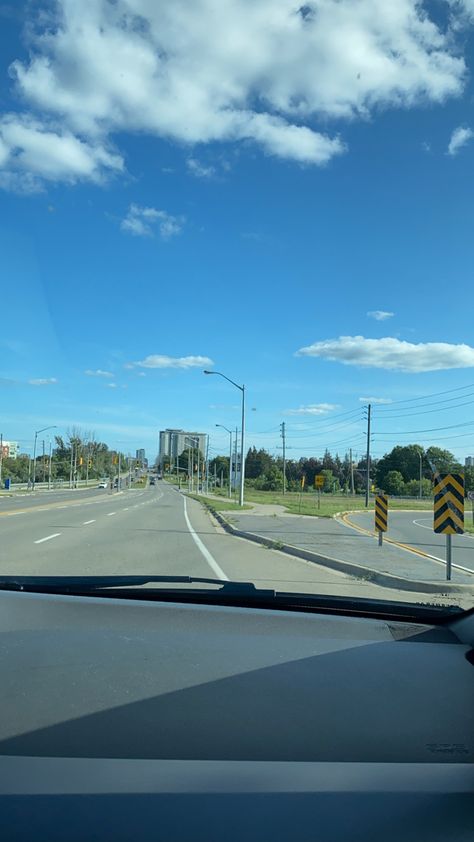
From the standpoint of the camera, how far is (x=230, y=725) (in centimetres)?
260

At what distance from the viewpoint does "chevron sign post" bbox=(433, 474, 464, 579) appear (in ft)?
42.8

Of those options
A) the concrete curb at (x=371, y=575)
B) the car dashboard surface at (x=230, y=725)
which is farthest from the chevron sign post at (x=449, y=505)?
the car dashboard surface at (x=230, y=725)

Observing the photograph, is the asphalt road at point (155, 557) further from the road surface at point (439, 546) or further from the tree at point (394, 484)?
the tree at point (394, 484)

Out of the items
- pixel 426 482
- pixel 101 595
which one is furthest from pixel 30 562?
pixel 426 482

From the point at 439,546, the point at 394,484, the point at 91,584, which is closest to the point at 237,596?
the point at 91,584

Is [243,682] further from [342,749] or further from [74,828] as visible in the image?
[74,828]

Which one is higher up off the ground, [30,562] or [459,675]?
[459,675]

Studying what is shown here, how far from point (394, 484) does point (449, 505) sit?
117274mm

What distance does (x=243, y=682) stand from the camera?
2.98m

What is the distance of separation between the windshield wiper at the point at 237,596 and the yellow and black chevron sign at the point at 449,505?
9.19 meters

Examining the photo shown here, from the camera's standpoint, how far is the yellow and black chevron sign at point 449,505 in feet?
42.9

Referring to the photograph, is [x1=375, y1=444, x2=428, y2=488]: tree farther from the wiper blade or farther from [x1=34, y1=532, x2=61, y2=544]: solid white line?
the wiper blade

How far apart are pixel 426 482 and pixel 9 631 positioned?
122 metres

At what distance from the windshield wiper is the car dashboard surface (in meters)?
0.19
